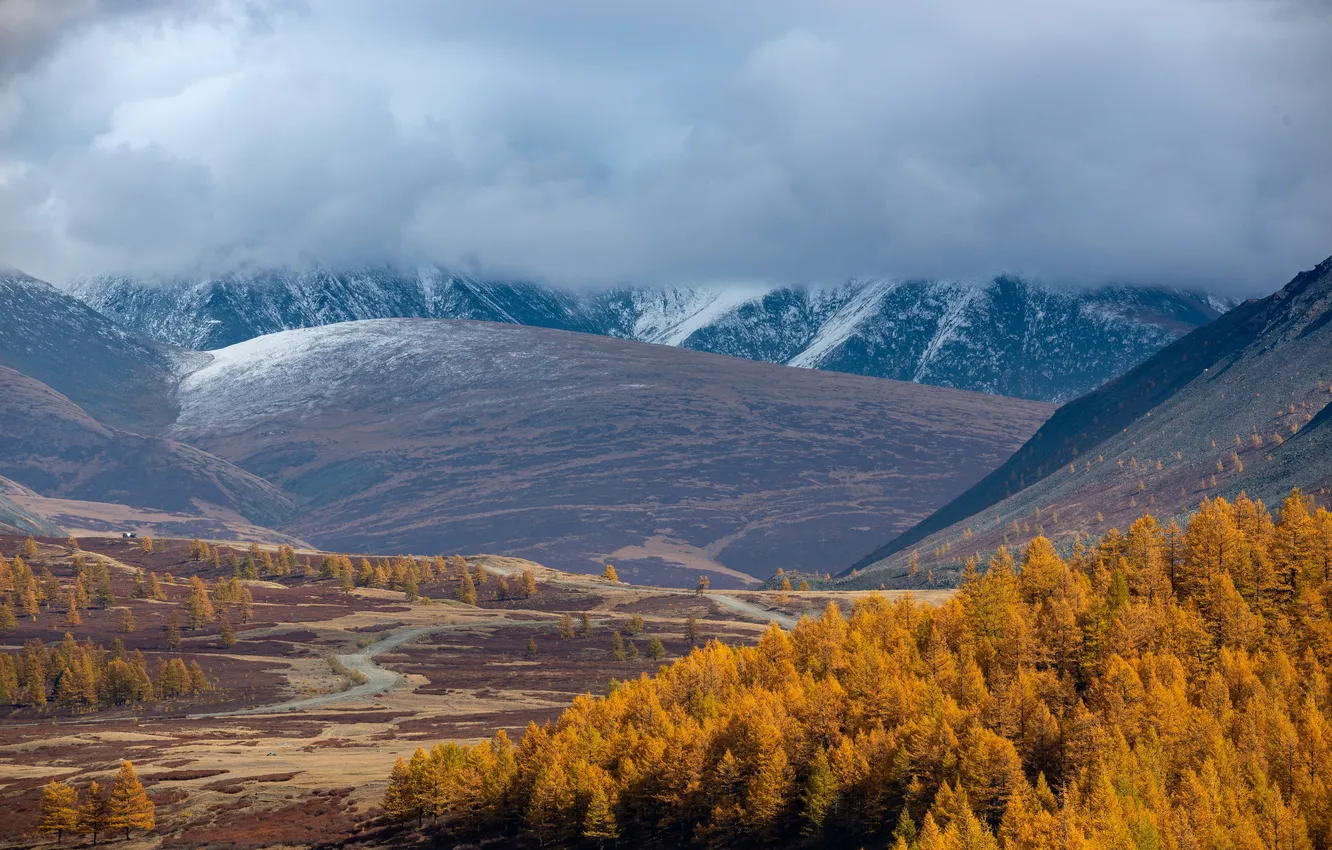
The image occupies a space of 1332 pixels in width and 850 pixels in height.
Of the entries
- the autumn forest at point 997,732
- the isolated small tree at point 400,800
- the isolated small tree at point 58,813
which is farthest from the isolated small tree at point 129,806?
the autumn forest at point 997,732

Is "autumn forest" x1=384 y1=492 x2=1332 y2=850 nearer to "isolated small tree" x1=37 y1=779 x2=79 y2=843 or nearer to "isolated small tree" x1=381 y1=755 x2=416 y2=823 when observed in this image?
"isolated small tree" x1=381 y1=755 x2=416 y2=823

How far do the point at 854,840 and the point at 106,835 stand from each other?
258 ft

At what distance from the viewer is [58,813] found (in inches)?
5536

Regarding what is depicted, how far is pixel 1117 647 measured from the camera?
140500 mm

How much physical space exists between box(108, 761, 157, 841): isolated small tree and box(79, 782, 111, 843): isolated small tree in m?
0.76

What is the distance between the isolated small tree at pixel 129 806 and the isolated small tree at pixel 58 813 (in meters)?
3.80

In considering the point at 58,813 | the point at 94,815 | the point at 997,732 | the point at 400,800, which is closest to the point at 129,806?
the point at 94,815

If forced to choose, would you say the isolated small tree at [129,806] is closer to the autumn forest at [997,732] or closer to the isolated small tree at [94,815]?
the isolated small tree at [94,815]

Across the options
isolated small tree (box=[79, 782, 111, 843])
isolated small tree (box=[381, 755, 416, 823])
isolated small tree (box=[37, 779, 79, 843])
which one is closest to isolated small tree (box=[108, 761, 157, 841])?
isolated small tree (box=[79, 782, 111, 843])

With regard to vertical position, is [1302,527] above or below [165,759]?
above

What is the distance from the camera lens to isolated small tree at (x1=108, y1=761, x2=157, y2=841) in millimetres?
142125

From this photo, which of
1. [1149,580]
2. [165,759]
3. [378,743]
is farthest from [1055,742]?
[165,759]

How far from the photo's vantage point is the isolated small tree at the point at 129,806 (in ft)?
466

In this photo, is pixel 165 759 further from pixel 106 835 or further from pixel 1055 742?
pixel 1055 742
